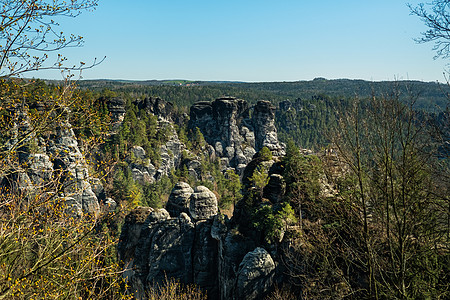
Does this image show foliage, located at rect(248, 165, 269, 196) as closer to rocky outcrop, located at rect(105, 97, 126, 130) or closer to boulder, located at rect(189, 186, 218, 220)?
boulder, located at rect(189, 186, 218, 220)

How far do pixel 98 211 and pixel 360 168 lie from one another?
846cm

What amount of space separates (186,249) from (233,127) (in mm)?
67750

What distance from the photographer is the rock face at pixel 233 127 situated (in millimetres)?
90250

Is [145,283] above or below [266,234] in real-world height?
below

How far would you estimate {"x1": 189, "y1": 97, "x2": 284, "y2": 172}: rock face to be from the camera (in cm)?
9025

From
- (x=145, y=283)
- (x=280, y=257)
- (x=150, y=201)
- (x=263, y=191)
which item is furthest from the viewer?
(x=150, y=201)

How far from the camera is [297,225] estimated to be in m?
21.1

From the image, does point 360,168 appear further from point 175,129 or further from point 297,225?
point 175,129

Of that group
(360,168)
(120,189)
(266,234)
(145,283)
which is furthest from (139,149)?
(360,168)

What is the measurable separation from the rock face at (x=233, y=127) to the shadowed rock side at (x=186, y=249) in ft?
195

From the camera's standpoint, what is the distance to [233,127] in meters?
91.7

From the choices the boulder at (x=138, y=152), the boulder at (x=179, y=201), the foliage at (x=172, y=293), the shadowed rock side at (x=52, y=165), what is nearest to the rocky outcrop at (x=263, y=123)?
the boulder at (x=138, y=152)

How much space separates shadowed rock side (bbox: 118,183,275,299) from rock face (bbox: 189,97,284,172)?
59.6 metres

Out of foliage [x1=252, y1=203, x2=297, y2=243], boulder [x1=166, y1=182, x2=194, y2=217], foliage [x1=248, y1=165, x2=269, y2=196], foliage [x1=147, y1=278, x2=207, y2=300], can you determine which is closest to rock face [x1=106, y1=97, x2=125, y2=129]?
boulder [x1=166, y1=182, x2=194, y2=217]
